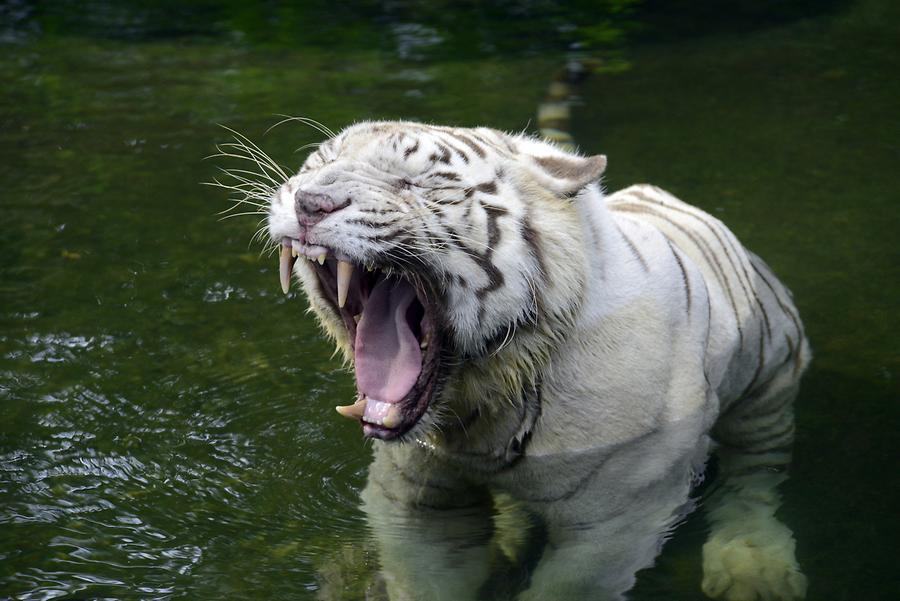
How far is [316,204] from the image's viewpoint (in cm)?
216

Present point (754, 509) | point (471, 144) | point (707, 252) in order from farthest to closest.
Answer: point (707, 252) < point (754, 509) < point (471, 144)

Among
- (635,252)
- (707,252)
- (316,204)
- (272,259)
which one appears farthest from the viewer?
(272,259)

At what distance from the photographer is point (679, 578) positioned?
273cm

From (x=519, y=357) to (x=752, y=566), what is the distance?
86 centimetres

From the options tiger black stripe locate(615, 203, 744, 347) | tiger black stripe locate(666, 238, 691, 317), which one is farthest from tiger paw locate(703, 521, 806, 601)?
tiger black stripe locate(666, 238, 691, 317)

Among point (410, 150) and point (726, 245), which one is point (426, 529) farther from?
point (726, 245)

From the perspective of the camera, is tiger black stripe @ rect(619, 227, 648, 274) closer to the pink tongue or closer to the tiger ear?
the tiger ear

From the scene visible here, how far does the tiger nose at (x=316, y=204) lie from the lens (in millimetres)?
2164

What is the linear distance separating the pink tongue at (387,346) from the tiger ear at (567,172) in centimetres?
38

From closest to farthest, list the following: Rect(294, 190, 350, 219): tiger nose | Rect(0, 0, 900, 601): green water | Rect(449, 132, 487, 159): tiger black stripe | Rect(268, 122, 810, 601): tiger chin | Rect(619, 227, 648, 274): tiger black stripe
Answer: Rect(294, 190, 350, 219): tiger nose < Rect(268, 122, 810, 601): tiger chin < Rect(449, 132, 487, 159): tiger black stripe < Rect(619, 227, 648, 274): tiger black stripe < Rect(0, 0, 900, 601): green water

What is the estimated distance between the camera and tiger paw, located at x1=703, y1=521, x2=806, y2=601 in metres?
2.68

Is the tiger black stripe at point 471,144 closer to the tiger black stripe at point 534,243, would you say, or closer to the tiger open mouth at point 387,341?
the tiger black stripe at point 534,243

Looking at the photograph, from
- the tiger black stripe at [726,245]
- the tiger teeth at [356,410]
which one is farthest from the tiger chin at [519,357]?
the tiger black stripe at [726,245]

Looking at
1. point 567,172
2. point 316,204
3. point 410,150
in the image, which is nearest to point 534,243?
point 567,172
